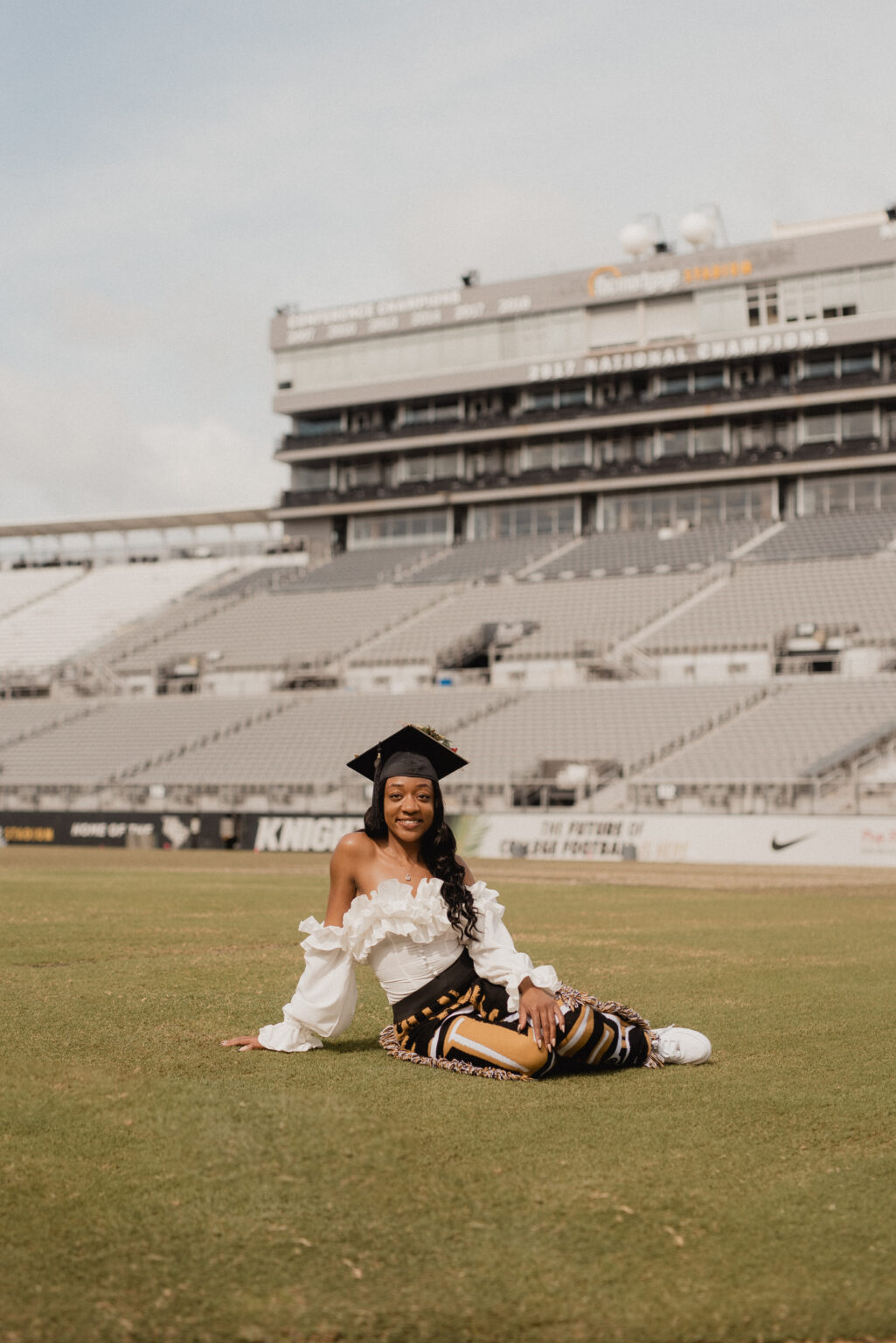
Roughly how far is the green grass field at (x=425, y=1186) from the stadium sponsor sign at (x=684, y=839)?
25878mm

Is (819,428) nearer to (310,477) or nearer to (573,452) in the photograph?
(573,452)

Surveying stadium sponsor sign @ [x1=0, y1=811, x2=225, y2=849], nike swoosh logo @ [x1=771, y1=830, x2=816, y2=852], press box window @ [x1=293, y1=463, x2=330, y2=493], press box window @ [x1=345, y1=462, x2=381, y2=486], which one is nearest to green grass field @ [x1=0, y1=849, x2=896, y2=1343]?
nike swoosh logo @ [x1=771, y1=830, x2=816, y2=852]

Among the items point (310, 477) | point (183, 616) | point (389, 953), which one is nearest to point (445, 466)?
point (310, 477)

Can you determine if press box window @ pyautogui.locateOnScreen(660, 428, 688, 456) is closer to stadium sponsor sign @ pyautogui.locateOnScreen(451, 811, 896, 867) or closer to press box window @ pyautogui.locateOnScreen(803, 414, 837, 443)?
press box window @ pyautogui.locateOnScreen(803, 414, 837, 443)

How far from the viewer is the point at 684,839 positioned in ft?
115

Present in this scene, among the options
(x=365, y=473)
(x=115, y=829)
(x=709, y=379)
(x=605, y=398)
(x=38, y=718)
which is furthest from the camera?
(x=365, y=473)

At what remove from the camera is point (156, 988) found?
8859mm

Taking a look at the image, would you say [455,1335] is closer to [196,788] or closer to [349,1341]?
[349,1341]

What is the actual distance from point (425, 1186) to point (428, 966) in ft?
7.08

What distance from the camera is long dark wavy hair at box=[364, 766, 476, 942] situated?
6449 millimetres

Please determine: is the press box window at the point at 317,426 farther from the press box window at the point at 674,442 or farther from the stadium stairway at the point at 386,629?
the press box window at the point at 674,442

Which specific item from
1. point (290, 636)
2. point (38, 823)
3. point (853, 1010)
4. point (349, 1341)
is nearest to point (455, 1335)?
point (349, 1341)

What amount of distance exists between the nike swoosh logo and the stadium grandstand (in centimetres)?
113

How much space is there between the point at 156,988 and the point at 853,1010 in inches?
182
